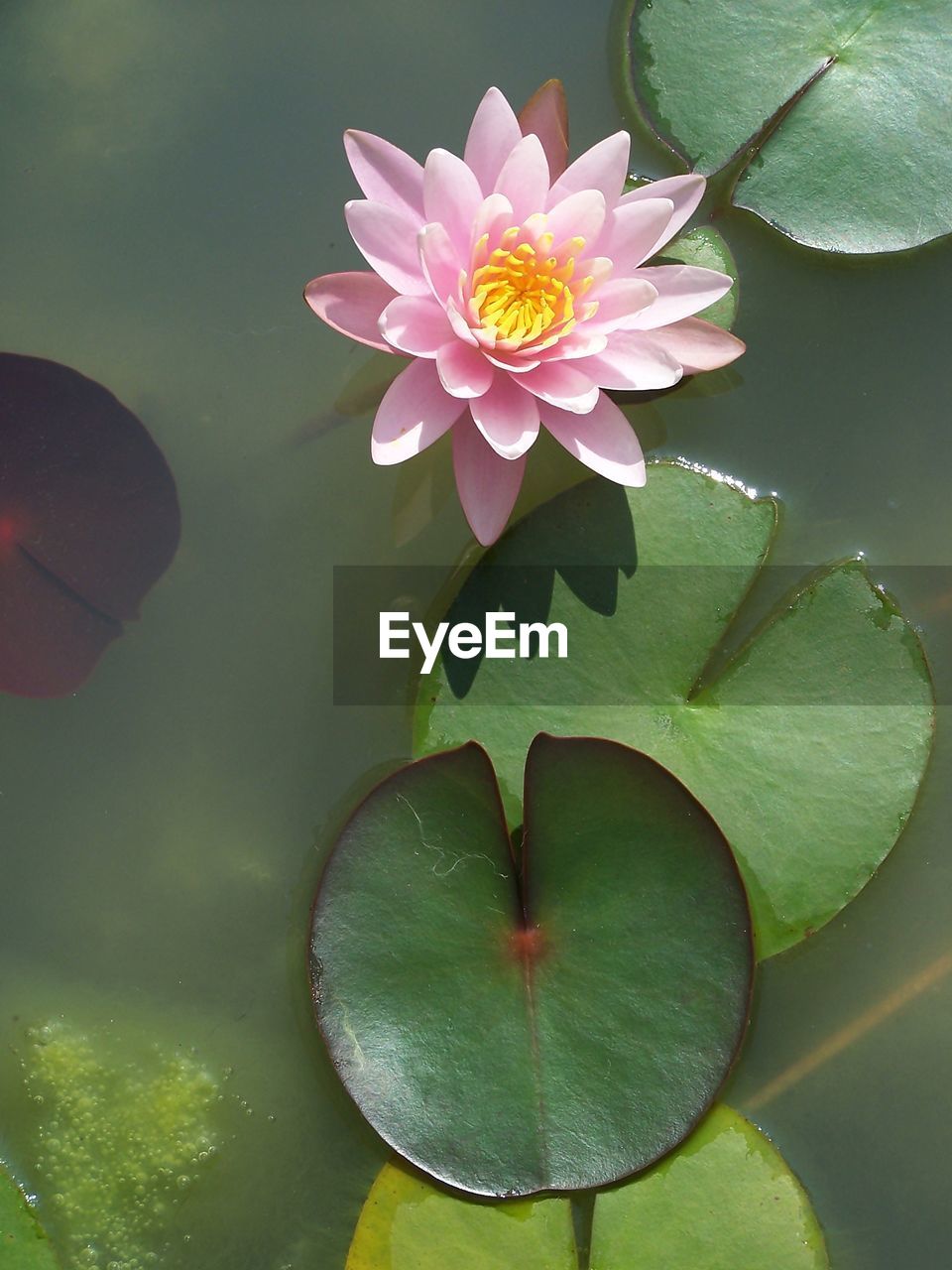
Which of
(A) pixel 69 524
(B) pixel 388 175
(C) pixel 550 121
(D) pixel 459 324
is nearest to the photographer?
(D) pixel 459 324

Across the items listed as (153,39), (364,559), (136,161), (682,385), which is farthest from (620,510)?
(153,39)

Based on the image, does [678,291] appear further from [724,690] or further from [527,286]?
[724,690]

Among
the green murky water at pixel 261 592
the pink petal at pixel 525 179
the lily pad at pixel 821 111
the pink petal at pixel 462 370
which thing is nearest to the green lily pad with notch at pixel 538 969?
the green murky water at pixel 261 592

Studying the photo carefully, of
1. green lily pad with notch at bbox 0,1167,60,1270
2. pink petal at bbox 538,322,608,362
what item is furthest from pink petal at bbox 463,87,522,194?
green lily pad with notch at bbox 0,1167,60,1270

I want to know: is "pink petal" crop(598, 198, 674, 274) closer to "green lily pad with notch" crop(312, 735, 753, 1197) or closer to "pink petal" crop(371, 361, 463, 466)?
"pink petal" crop(371, 361, 463, 466)

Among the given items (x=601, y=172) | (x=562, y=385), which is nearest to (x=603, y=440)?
(x=562, y=385)
